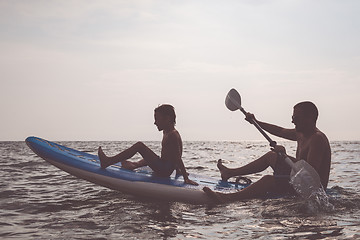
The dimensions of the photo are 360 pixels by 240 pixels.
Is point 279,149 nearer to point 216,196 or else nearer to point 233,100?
point 216,196

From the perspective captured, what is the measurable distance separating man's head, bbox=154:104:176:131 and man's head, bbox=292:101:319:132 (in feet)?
6.05

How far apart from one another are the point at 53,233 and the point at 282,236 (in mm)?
2062

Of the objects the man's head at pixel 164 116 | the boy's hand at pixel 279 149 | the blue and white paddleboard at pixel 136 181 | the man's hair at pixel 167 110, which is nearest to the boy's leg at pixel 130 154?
the blue and white paddleboard at pixel 136 181

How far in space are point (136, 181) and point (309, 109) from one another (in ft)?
8.25

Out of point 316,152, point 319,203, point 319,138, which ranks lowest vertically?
point 319,203

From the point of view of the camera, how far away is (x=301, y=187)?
4.29 metres

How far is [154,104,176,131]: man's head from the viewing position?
5391 mm

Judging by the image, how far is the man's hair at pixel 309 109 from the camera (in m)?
4.39

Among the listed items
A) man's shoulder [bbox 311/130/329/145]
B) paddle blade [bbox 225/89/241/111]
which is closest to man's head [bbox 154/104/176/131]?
paddle blade [bbox 225/89/241/111]

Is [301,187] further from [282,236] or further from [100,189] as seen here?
[100,189]

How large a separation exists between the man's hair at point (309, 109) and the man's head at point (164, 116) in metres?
1.87

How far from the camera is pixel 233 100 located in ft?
19.6

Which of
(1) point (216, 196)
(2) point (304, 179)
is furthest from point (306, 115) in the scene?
(1) point (216, 196)

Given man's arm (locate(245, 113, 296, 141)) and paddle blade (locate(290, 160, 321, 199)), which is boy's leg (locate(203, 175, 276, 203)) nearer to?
paddle blade (locate(290, 160, 321, 199))
